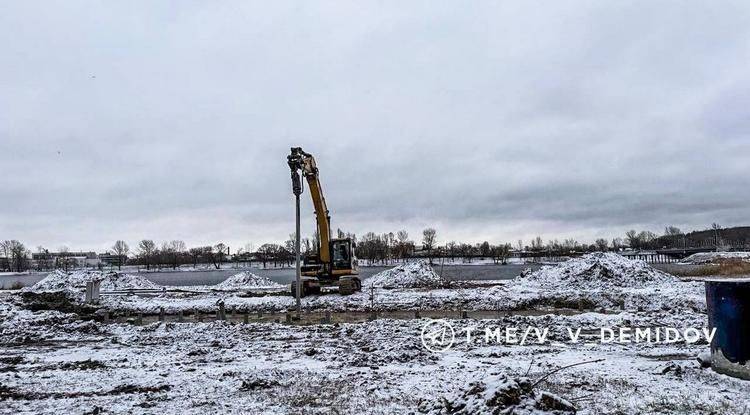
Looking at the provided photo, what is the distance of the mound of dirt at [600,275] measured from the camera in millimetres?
30219

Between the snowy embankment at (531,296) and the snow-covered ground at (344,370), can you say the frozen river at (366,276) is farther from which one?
the snow-covered ground at (344,370)

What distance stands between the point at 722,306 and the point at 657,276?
83.9ft

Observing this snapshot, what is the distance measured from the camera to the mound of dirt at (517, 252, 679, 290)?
99.1 ft

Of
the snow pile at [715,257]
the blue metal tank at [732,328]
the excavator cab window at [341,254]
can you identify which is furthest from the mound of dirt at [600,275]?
the snow pile at [715,257]

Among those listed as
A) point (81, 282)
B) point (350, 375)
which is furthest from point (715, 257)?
point (350, 375)

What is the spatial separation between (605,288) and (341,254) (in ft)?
45.8

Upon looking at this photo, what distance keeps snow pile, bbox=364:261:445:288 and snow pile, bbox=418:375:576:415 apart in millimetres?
29589

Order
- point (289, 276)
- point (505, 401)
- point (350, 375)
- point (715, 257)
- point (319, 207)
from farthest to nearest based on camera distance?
point (715, 257) → point (289, 276) → point (319, 207) → point (350, 375) → point (505, 401)

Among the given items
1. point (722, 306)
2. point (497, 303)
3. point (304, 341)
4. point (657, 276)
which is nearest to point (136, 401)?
→ point (304, 341)

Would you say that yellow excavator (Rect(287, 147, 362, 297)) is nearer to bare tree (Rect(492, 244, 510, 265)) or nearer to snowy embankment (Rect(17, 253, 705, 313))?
snowy embankment (Rect(17, 253, 705, 313))

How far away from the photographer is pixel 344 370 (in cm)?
990

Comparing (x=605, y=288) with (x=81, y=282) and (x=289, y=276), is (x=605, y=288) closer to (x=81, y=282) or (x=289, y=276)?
(x=81, y=282)

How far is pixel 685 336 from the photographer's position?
12773 mm

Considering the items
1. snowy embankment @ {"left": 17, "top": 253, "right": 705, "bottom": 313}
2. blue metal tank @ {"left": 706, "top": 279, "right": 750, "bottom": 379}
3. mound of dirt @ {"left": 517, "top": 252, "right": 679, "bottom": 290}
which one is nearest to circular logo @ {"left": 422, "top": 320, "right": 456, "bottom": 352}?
blue metal tank @ {"left": 706, "top": 279, "right": 750, "bottom": 379}
